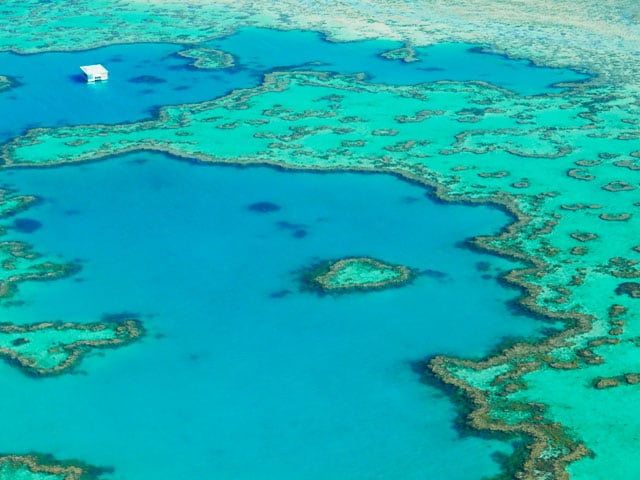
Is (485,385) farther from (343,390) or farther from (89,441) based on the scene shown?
(89,441)

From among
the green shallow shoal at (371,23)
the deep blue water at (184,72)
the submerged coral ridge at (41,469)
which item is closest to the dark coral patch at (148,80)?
the deep blue water at (184,72)

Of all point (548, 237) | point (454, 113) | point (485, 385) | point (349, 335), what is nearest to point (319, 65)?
point (454, 113)

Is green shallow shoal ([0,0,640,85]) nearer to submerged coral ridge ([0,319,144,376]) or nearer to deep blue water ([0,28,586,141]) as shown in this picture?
deep blue water ([0,28,586,141])

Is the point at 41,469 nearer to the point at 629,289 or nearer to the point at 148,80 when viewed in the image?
the point at 629,289

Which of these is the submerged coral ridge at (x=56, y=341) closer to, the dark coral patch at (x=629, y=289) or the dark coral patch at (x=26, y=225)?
the dark coral patch at (x=26, y=225)

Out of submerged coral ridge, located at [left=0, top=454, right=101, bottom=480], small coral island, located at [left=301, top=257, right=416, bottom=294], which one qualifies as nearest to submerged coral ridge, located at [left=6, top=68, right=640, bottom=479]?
small coral island, located at [left=301, top=257, right=416, bottom=294]

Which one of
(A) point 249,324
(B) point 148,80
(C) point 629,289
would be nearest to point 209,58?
(B) point 148,80
